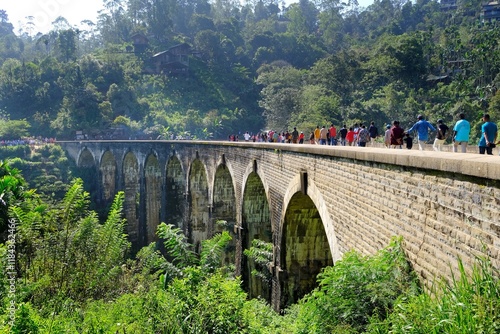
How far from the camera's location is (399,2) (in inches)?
4269

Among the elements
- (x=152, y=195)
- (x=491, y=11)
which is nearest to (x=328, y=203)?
(x=152, y=195)

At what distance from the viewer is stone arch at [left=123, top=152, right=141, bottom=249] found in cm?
3905

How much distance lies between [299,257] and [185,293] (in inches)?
258

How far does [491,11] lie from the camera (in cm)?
6538

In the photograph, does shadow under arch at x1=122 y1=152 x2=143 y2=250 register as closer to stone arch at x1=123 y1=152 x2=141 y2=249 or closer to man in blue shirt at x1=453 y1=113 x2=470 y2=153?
stone arch at x1=123 y1=152 x2=141 y2=249

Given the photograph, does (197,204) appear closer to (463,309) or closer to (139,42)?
(463,309)

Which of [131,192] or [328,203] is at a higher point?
[328,203]

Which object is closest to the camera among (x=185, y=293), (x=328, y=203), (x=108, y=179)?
(x=185, y=293)

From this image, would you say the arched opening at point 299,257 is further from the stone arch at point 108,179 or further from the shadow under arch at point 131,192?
the stone arch at point 108,179

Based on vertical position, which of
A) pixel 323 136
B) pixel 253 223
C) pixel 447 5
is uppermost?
pixel 447 5

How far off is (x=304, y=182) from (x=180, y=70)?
211 feet

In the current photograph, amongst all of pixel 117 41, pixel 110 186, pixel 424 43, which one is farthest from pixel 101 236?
pixel 117 41

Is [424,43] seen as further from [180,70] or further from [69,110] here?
[69,110]

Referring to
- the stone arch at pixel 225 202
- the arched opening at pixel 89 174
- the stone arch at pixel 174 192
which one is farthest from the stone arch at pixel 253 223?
the arched opening at pixel 89 174
